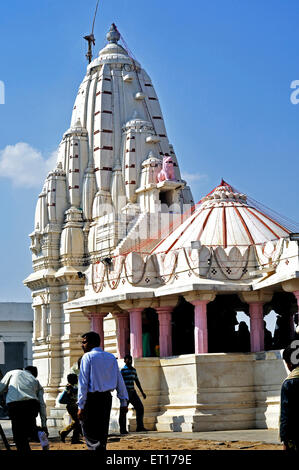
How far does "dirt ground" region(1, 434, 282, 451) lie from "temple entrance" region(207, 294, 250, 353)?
7370 mm

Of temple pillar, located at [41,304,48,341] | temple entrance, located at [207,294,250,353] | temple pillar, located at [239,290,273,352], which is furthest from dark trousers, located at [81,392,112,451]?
temple pillar, located at [41,304,48,341]

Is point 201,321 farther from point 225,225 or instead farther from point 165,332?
point 225,225

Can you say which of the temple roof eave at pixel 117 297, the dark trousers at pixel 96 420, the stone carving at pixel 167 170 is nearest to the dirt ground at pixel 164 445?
the dark trousers at pixel 96 420

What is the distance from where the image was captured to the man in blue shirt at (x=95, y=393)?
9453mm

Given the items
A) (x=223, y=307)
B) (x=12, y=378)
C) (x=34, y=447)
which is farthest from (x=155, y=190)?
(x=12, y=378)

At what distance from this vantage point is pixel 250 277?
21.0 metres

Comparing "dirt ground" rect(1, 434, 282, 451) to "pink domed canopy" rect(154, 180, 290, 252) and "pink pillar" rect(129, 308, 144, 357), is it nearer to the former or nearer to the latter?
"pink pillar" rect(129, 308, 144, 357)

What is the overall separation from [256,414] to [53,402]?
14.2 m

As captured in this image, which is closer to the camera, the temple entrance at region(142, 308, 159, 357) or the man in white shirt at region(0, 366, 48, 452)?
the man in white shirt at region(0, 366, 48, 452)

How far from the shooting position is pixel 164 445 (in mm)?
13789

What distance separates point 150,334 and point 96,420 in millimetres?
13710

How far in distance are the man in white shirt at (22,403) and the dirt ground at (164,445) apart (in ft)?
9.11

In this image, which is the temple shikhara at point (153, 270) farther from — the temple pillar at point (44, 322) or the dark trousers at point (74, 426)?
the dark trousers at point (74, 426)

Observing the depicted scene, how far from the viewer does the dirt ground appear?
13.0 metres
